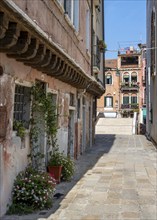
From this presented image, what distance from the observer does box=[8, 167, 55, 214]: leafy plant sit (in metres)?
5.11

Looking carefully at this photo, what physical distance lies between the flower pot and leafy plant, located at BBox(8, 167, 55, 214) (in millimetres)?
1831

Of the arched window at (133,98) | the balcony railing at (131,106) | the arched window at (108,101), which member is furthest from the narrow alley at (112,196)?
the arched window at (133,98)

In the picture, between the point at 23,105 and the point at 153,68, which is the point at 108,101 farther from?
the point at 23,105

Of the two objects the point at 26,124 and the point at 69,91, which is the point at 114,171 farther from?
the point at 26,124

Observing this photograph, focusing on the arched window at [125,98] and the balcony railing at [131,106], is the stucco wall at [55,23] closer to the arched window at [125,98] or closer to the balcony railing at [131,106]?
the balcony railing at [131,106]

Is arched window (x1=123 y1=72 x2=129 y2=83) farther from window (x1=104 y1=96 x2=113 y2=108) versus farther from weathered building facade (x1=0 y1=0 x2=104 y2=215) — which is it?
weathered building facade (x1=0 y1=0 x2=104 y2=215)

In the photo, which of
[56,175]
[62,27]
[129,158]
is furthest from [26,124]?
[129,158]

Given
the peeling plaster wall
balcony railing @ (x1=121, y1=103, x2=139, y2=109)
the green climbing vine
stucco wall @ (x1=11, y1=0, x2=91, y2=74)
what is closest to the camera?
the peeling plaster wall

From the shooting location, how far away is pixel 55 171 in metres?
7.29

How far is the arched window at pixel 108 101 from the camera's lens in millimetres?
49344

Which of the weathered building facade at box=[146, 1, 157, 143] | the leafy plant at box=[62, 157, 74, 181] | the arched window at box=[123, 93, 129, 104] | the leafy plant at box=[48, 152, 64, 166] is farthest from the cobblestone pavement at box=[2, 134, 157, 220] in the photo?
the arched window at box=[123, 93, 129, 104]

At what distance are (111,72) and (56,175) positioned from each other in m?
44.0

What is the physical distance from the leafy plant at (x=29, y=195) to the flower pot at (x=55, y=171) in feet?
6.01

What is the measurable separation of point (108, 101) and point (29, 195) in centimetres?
4501
